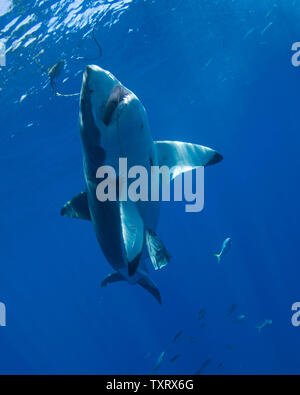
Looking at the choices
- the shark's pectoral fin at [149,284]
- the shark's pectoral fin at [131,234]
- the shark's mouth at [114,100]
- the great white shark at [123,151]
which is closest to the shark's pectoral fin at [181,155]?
the great white shark at [123,151]

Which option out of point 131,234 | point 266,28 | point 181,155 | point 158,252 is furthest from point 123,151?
point 266,28

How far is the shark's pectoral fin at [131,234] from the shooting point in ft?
10.5

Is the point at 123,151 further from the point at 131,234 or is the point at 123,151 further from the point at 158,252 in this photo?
the point at 158,252

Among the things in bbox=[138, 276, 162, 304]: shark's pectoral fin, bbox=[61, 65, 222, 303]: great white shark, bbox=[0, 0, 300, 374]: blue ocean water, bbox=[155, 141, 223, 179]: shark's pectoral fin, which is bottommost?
bbox=[138, 276, 162, 304]: shark's pectoral fin

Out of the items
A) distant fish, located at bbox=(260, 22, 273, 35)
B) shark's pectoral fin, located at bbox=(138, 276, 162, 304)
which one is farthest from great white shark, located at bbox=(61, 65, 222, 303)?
distant fish, located at bbox=(260, 22, 273, 35)

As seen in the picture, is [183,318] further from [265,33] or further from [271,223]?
[265,33]

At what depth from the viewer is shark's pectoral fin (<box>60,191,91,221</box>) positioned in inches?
202

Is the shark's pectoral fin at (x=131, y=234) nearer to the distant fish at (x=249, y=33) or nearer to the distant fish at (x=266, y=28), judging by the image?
the distant fish at (x=249, y=33)

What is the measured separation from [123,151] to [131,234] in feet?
2.69

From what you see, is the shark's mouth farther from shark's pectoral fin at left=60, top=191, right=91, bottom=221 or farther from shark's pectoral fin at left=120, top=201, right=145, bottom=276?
shark's pectoral fin at left=60, top=191, right=91, bottom=221

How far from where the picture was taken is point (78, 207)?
525 cm

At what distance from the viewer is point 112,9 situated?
52.6 feet
